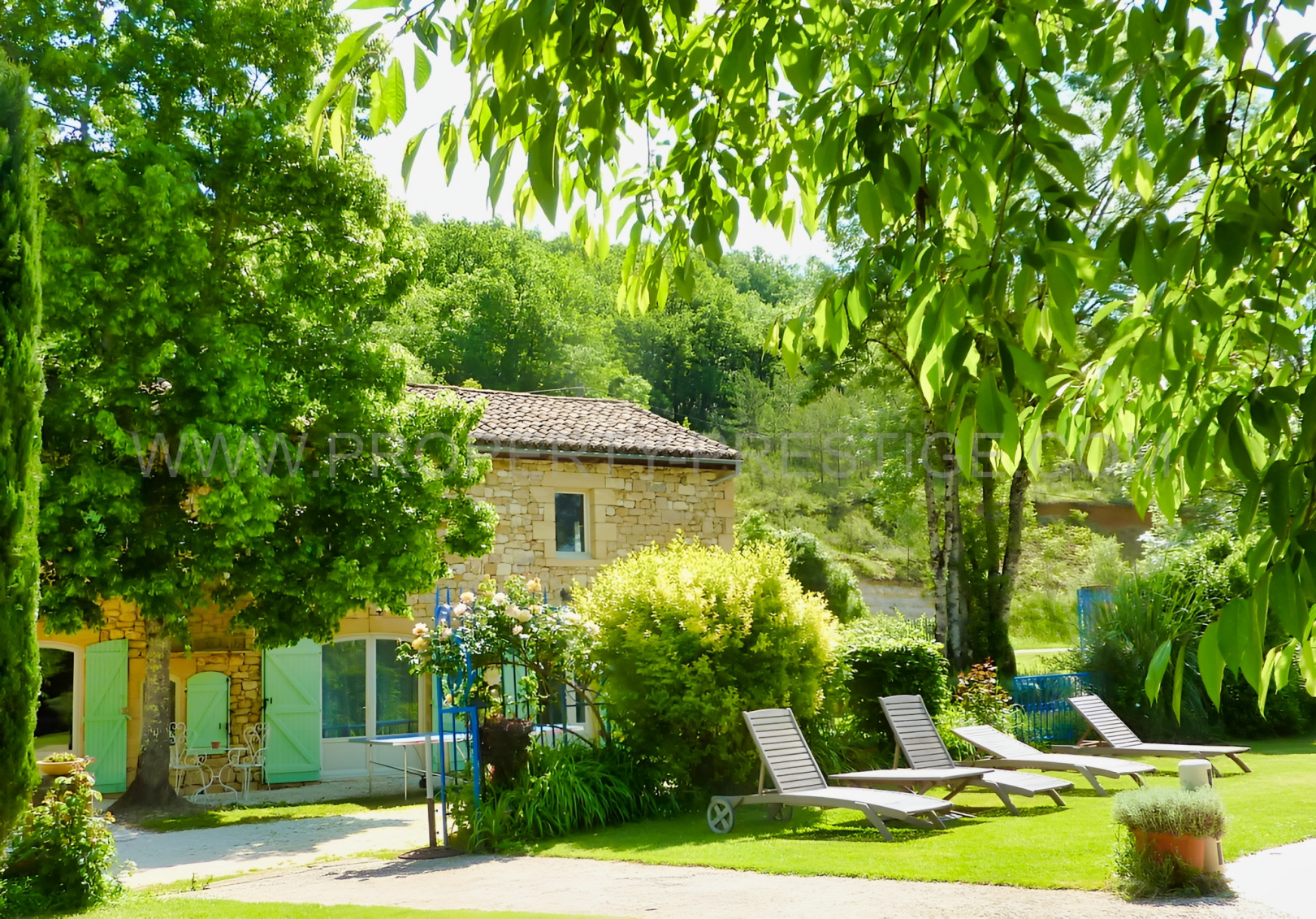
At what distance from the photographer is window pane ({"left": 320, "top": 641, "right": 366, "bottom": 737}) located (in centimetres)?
1614

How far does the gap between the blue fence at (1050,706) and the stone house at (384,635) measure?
5366mm

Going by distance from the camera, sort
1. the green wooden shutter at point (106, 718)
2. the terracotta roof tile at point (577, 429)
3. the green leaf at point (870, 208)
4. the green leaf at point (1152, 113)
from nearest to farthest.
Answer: the green leaf at point (870, 208)
the green leaf at point (1152, 113)
the green wooden shutter at point (106, 718)
the terracotta roof tile at point (577, 429)

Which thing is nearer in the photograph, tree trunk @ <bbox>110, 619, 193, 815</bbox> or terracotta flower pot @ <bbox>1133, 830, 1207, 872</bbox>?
terracotta flower pot @ <bbox>1133, 830, 1207, 872</bbox>

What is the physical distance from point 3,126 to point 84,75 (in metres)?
8.44

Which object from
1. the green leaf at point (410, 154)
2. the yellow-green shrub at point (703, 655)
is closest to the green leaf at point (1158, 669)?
the green leaf at point (410, 154)

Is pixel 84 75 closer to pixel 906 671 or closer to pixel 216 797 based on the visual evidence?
pixel 216 797

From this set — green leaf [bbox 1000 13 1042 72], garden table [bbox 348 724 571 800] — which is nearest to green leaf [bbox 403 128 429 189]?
green leaf [bbox 1000 13 1042 72]

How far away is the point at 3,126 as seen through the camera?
479 centimetres

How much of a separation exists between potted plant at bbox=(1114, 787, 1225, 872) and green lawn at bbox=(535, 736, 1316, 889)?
0.41m

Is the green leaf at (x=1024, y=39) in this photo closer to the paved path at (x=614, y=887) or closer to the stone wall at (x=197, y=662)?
the paved path at (x=614, y=887)

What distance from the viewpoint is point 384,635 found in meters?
16.5

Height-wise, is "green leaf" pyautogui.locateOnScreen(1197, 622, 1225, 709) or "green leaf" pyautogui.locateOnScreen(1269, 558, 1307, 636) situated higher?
"green leaf" pyautogui.locateOnScreen(1269, 558, 1307, 636)

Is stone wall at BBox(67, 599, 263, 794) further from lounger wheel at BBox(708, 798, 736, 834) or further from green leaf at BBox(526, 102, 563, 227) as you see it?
green leaf at BBox(526, 102, 563, 227)

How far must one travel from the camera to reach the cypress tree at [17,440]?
15.4 ft
